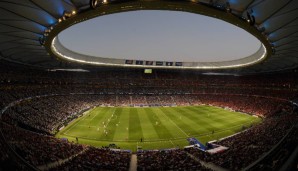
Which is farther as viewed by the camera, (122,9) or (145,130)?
(145,130)

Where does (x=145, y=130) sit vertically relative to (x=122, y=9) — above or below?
below

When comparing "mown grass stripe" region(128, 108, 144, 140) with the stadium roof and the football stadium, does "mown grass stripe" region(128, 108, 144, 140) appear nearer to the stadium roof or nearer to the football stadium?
the football stadium

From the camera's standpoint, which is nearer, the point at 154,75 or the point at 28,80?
the point at 28,80

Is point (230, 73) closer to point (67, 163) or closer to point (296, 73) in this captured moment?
point (296, 73)

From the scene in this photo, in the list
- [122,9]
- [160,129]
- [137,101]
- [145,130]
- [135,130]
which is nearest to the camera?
[122,9]

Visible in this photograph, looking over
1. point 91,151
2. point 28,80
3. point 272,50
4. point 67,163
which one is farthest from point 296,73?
point 28,80

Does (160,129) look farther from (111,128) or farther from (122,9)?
(122,9)

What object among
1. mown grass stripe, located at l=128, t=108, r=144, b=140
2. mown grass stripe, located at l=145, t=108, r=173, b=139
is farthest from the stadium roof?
mown grass stripe, located at l=145, t=108, r=173, b=139

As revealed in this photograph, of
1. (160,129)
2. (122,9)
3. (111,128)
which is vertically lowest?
(111,128)

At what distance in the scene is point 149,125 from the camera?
4622cm

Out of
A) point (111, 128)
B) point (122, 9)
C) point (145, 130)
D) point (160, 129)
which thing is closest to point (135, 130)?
point (145, 130)

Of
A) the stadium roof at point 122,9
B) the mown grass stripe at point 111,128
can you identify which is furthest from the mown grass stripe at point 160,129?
the stadium roof at point 122,9

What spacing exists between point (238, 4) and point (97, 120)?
37.8m

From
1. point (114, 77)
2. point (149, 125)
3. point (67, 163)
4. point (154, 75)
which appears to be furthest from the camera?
point (154, 75)
